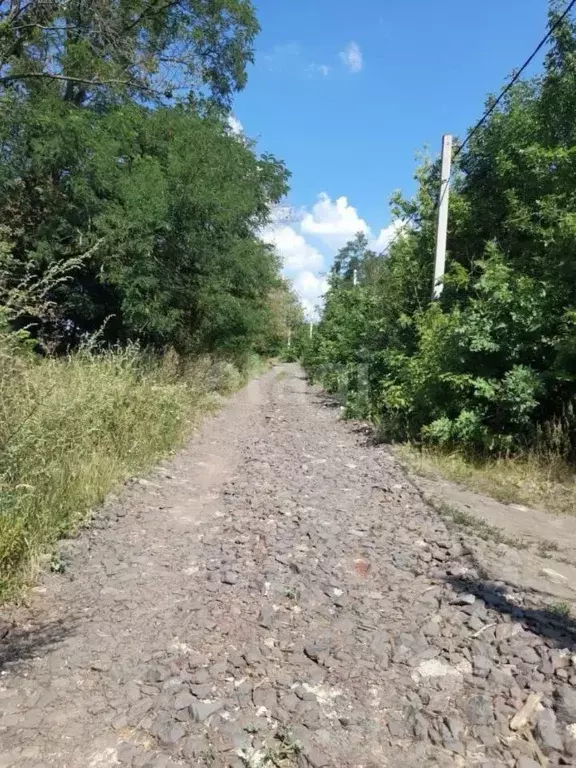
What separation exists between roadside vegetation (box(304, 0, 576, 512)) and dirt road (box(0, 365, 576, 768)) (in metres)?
2.92

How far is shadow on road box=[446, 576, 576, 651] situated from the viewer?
336 centimetres

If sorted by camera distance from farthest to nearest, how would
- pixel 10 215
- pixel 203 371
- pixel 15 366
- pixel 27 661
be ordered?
pixel 203 371 → pixel 10 215 → pixel 15 366 → pixel 27 661

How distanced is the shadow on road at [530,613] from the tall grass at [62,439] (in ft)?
10.3

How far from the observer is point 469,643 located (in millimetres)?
3334

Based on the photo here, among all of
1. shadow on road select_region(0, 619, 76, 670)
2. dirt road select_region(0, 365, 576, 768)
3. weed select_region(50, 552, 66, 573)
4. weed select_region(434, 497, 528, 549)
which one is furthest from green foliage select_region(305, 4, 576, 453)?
shadow on road select_region(0, 619, 76, 670)

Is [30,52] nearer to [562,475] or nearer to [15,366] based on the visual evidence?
[15,366]

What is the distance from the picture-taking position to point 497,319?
8.52 meters

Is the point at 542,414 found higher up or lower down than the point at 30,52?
lower down

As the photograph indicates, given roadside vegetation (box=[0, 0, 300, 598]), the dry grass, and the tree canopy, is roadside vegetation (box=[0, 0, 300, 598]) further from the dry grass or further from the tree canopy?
the dry grass

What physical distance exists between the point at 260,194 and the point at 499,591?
1586 cm

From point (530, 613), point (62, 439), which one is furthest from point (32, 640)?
point (530, 613)

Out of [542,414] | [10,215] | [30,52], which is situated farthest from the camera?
[10,215]

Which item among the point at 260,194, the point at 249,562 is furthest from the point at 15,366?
the point at 260,194

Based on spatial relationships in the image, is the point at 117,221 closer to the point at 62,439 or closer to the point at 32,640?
the point at 62,439
